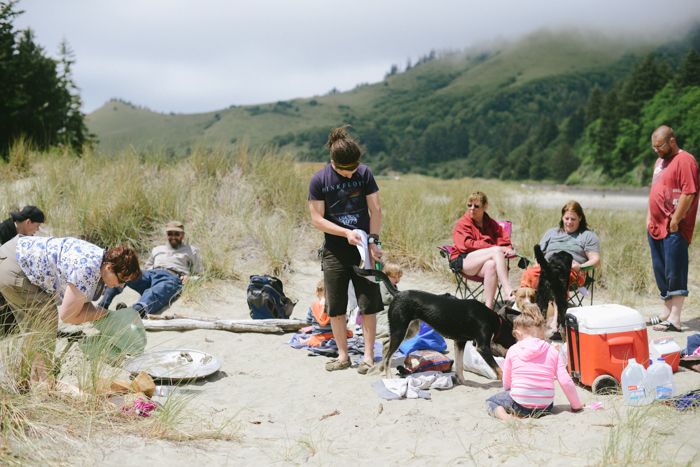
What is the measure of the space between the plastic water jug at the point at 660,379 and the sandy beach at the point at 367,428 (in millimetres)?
243

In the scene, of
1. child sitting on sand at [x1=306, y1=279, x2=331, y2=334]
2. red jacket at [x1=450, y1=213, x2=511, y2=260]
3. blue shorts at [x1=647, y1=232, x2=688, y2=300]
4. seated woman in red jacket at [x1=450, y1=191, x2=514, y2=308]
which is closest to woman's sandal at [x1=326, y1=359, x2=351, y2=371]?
child sitting on sand at [x1=306, y1=279, x2=331, y2=334]

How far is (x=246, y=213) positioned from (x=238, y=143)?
2544 millimetres

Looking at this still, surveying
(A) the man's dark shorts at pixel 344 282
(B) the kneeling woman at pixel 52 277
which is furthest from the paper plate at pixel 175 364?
(A) the man's dark shorts at pixel 344 282

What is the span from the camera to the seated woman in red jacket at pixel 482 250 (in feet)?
18.1

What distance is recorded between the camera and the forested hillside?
170 ft

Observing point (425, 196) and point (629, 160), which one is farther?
point (629, 160)

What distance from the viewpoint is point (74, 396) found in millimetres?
3271

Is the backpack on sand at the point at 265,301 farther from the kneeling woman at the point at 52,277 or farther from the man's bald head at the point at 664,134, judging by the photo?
the man's bald head at the point at 664,134

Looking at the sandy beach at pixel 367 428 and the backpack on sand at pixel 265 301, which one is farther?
the backpack on sand at pixel 265 301

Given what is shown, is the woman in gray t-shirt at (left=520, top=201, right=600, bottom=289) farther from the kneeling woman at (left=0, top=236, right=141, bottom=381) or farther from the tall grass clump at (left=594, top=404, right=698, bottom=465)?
the kneeling woman at (left=0, top=236, right=141, bottom=381)

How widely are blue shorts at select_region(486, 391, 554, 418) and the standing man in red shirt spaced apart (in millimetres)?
2653

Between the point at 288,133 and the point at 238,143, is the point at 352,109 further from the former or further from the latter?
the point at 238,143

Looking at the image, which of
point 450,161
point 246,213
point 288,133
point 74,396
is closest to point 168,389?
point 74,396

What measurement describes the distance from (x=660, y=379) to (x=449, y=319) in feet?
4.43
